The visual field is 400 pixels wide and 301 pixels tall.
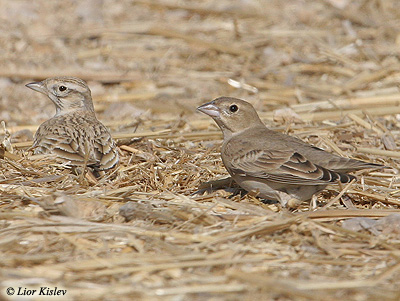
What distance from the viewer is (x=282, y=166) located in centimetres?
545

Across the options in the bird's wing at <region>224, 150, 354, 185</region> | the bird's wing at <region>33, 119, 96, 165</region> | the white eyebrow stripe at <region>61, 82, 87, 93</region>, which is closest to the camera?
the bird's wing at <region>224, 150, 354, 185</region>

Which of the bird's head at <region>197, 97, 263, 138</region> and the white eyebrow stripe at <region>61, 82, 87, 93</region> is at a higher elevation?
the white eyebrow stripe at <region>61, 82, 87, 93</region>

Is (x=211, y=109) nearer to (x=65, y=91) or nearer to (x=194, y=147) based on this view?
(x=194, y=147)

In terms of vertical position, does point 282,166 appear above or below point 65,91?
below

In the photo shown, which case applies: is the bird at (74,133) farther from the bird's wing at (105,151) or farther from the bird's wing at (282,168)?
the bird's wing at (282,168)

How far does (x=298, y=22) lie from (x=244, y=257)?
8.10 m

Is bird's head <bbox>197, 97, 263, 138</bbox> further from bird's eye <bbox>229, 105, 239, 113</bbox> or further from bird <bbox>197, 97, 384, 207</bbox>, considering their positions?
bird <bbox>197, 97, 384, 207</bbox>

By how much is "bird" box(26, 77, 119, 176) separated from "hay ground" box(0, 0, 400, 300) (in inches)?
6.4

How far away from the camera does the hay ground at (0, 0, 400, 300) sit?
4.14 metres

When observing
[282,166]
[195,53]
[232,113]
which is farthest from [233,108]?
[195,53]

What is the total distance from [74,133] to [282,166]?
2.08 metres

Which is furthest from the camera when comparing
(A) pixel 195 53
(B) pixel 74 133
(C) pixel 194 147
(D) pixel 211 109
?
(A) pixel 195 53

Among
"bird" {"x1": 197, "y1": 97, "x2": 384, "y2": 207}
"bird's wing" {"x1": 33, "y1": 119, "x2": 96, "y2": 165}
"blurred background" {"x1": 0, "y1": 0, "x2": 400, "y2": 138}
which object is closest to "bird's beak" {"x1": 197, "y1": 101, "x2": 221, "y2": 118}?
"bird" {"x1": 197, "y1": 97, "x2": 384, "y2": 207}

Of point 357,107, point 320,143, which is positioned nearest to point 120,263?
point 320,143
